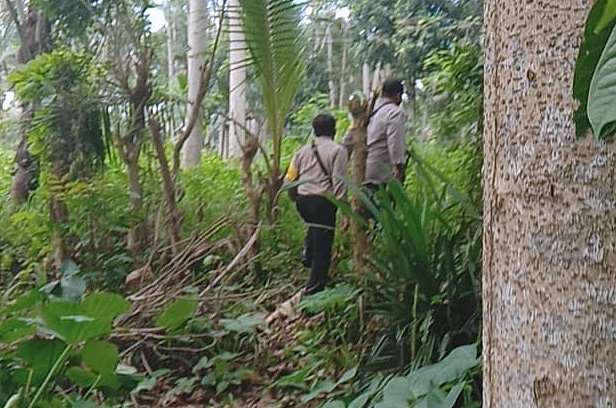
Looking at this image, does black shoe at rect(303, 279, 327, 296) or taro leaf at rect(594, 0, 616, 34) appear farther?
black shoe at rect(303, 279, 327, 296)

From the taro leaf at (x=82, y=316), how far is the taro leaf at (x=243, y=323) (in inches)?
74.3

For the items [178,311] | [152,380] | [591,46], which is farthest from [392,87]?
[591,46]

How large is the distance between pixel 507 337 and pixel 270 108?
4560 mm

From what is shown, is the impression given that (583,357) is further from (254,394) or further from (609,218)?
(254,394)

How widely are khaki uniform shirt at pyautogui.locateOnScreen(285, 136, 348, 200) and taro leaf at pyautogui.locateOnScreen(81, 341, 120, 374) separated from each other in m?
2.60

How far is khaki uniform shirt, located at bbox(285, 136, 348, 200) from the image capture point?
473 cm

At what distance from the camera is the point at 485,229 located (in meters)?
1.20

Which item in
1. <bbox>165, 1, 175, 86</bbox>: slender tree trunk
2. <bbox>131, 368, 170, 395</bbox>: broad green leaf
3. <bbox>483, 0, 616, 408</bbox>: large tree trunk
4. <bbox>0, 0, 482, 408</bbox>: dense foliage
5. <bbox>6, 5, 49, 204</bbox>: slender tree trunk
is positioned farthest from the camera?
<bbox>165, 1, 175, 86</bbox>: slender tree trunk

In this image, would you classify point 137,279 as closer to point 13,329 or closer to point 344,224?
point 344,224

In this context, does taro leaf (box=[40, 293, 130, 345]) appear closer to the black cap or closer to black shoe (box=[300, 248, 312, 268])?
black shoe (box=[300, 248, 312, 268])

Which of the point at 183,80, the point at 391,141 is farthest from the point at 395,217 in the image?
the point at 183,80

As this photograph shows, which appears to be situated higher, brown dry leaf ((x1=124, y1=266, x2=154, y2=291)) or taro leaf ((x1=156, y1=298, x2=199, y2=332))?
taro leaf ((x1=156, y1=298, x2=199, y2=332))

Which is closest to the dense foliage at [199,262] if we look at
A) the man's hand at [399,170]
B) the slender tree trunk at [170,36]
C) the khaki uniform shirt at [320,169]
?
the man's hand at [399,170]

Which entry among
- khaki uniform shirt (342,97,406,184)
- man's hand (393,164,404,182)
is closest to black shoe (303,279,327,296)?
khaki uniform shirt (342,97,406,184)
